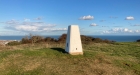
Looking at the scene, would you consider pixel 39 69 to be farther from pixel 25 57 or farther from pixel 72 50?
pixel 72 50

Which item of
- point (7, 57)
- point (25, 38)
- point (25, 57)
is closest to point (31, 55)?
point (25, 57)

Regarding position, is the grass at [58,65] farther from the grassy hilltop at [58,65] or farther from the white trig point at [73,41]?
the white trig point at [73,41]

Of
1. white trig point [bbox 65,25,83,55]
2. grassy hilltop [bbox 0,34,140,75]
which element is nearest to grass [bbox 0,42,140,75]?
grassy hilltop [bbox 0,34,140,75]

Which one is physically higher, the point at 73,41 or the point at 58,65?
the point at 73,41

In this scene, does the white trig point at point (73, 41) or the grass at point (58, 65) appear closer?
the grass at point (58, 65)

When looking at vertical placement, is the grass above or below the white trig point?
below

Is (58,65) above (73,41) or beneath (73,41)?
beneath

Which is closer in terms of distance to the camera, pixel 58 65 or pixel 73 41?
pixel 58 65

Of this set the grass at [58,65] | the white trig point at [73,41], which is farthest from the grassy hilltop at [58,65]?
the white trig point at [73,41]

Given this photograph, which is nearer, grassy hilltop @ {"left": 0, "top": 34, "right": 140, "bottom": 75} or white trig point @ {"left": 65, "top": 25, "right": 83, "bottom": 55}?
grassy hilltop @ {"left": 0, "top": 34, "right": 140, "bottom": 75}

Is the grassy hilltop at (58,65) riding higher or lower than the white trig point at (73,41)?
lower

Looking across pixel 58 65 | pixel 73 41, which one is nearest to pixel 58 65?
pixel 58 65

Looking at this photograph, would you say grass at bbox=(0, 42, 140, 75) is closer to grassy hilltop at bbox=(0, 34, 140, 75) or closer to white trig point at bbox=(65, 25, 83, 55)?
grassy hilltop at bbox=(0, 34, 140, 75)

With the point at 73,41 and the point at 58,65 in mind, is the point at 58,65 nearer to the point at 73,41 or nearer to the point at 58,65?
the point at 58,65
